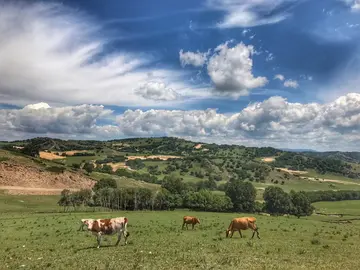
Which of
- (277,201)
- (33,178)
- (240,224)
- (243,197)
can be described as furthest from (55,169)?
(240,224)

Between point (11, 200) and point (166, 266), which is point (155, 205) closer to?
point (11, 200)

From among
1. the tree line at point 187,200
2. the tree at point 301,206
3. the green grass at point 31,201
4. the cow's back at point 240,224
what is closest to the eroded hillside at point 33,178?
the green grass at point 31,201

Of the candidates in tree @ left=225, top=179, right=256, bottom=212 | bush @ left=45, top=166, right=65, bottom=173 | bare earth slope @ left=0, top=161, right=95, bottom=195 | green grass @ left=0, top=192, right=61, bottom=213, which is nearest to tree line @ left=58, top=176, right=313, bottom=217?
tree @ left=225, top=179, right=256, bottom=212

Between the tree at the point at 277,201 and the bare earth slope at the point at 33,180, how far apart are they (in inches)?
3506

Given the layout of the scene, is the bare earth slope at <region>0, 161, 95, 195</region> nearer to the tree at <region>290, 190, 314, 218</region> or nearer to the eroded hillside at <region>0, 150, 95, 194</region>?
the eroded hillside at <region>0, 150, 95, 194</region>

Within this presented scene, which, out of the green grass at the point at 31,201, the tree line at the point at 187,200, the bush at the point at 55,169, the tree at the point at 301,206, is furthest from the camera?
the bush at the point at 55,169

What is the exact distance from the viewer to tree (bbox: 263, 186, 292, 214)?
13562 centimetres

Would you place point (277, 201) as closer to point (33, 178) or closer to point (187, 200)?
point (187, 200)

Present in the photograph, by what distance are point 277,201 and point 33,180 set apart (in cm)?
10954

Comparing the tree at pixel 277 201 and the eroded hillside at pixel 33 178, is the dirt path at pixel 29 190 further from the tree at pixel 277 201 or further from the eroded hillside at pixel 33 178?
the tree at pixel 277 201

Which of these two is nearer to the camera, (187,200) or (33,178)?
(187,200)

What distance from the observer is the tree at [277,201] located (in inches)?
5340

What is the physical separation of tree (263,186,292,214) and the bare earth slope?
89051 millimetres

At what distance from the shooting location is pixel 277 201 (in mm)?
136125
